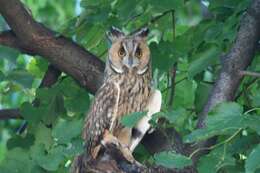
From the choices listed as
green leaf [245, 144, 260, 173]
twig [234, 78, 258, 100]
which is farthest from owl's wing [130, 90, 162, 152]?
green leaf [245, 144, 260, 173]

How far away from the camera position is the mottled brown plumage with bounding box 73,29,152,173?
380 cm

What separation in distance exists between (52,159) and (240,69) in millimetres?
873

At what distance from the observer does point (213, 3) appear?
151 inches

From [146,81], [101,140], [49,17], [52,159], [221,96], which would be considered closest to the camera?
[52,159]

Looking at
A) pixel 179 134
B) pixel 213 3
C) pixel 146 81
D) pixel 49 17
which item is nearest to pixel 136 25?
pixel 146 81

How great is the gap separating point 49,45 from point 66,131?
32.0 inches

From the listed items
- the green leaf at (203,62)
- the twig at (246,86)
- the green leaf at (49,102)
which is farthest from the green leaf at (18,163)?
the twig at (246,86)

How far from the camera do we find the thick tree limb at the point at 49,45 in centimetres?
382

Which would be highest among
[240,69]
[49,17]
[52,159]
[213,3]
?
[49,17]

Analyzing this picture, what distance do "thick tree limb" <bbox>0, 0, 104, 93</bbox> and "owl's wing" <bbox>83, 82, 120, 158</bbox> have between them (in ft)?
0.30

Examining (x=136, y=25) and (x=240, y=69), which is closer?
(x=240, y=69)

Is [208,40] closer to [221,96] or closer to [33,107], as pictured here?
[221,96]

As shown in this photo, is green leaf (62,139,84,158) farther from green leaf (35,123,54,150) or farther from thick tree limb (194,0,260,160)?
green leaf (35,123,54,150)

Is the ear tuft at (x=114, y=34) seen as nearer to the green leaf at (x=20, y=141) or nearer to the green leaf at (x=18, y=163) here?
the green leaf at (x=20, y=141)
